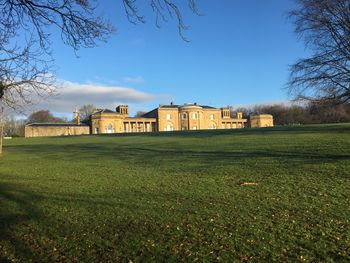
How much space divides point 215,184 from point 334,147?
42.0 ft

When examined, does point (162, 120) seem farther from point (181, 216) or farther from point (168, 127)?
point (181, 216)

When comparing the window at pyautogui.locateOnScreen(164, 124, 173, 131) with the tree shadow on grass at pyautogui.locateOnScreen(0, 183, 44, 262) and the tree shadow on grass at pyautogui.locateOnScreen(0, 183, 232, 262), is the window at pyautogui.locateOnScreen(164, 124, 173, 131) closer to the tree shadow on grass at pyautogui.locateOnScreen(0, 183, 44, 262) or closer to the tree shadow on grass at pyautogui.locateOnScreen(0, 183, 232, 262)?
the tree shadow on grass at pyautogui.locateOnScreen(0, 183, 44, 262)

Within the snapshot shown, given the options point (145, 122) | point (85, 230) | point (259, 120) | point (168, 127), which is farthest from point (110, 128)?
point (85, 230)

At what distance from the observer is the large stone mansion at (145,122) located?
103 meters

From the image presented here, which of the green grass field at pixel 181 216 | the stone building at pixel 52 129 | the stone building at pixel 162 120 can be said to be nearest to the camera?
the green grass field at pixel 181 216

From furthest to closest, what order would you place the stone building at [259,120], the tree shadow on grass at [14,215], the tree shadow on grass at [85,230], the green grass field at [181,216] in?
the stone building at [259,120], the tree shadow on grass at [14,215], the tree shadow on grass at [85,230], the green grass field at [181,216]

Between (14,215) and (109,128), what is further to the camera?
(109,128)

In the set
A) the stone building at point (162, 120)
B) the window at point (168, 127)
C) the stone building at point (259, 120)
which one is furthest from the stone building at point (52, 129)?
the stone building at point (259, 120)

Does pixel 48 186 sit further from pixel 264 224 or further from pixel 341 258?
pixel 341 258

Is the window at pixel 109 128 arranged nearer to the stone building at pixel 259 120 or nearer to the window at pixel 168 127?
the window at pixel 168 127

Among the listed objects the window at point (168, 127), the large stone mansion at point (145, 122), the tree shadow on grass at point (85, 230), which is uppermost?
the large stone mansion at point (145, 122)

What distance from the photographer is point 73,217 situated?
372 inches

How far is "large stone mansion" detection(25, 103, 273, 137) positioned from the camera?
103 metres

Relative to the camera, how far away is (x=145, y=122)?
109562mm
